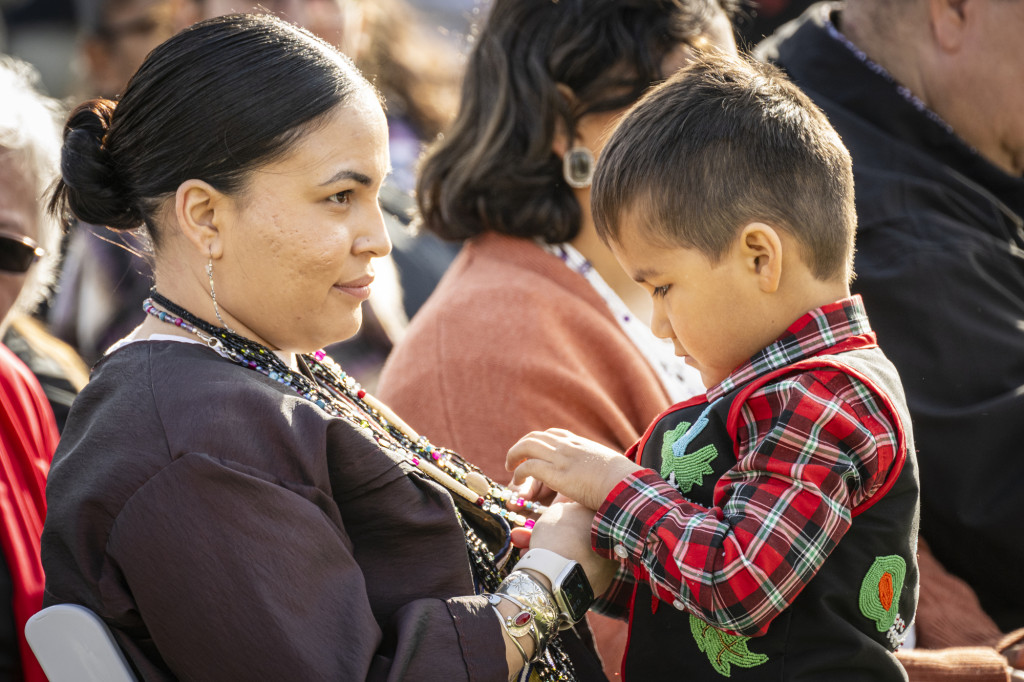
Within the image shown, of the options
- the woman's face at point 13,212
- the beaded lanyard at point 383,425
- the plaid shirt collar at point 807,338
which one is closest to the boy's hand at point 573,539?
the beaded lanyard at point 383,425

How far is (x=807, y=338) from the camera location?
174 centimetres

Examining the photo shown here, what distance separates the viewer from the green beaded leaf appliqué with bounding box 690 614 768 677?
5.56 feet

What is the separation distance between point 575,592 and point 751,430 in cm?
42

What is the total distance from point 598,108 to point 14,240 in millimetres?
1455

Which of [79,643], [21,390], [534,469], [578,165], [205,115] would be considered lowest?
[21,390]

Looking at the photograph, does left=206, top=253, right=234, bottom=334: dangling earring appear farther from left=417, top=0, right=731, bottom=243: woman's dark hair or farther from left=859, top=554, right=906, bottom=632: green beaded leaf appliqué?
left=859, top=554, right=906, bottom=632: green beaded leaf appliqué

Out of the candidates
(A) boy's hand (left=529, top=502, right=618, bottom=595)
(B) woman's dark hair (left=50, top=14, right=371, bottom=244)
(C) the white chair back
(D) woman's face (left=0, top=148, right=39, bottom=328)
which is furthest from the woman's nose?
(D) woman's face (left=0, top=148, right=39, bottom=328)

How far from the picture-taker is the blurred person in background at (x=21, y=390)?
6.33 feet

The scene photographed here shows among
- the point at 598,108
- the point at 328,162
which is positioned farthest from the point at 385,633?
the point at 598,108

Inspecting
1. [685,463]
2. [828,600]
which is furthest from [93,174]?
[828,600]

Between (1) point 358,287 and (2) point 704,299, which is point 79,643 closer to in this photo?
(1) point 358,287

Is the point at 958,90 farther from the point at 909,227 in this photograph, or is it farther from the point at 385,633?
the point at 385,633

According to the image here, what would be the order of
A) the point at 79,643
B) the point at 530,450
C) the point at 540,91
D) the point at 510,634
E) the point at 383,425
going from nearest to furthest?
1. the point at 79,643
2. the point at 510,634
3. the point at 530,450
4. the point at 383,425
5. the point at 540,91

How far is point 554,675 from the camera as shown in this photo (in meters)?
1.85
